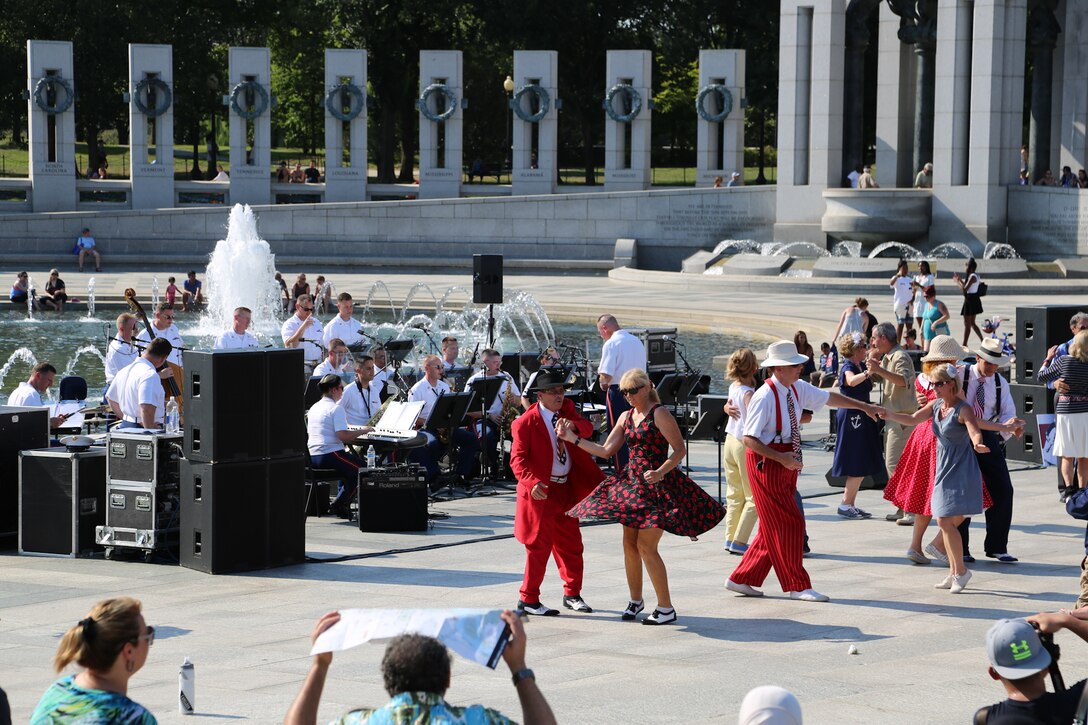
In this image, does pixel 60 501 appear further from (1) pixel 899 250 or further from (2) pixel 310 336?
(1) pixel 899 250

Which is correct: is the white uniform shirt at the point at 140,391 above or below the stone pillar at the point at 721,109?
below

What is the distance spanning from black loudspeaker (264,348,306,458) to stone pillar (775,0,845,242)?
32.6 meters

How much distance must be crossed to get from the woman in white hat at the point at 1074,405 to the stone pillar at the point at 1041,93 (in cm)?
3356

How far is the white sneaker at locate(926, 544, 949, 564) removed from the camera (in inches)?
471

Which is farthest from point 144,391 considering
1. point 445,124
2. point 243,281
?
point 445,124

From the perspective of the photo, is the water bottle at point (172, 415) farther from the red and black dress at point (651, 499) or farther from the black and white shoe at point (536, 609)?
the red and black dress at point (651, 499)

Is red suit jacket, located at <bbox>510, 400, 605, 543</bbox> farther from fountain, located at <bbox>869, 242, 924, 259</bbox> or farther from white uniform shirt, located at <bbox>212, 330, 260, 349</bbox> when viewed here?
fountain, located at <bbox>869, 242, 924, 259</bbox>

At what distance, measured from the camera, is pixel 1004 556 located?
39.3ft

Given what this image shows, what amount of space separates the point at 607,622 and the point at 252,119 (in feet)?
123

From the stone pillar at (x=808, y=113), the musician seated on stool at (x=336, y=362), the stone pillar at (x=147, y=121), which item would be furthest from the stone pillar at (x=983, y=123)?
the musician seated on stool at (x=336, y=362)

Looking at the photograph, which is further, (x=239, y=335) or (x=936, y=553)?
(x=239, y=335)

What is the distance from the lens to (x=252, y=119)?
45812mm

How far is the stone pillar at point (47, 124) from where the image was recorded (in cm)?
4572

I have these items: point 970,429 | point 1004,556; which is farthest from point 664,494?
point 1004,556
